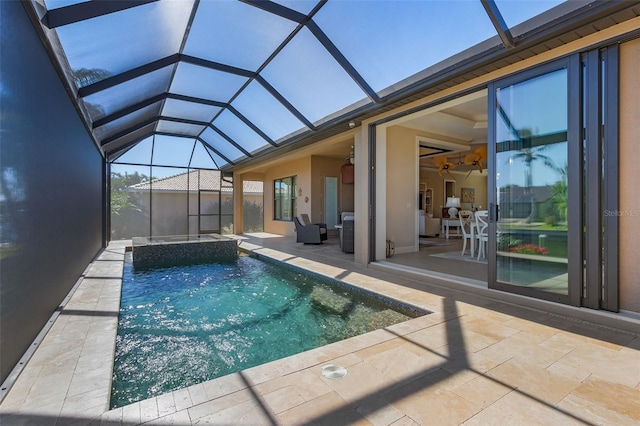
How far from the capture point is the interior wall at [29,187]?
2010 mm

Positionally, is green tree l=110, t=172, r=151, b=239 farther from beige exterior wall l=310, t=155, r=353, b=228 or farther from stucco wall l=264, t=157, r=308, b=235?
beige exterior wall l=310, t=155, r=353, b=228

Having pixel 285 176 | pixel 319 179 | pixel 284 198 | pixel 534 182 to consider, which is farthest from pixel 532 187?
pixel 284 198

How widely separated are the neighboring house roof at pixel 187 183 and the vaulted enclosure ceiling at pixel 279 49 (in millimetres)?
4491

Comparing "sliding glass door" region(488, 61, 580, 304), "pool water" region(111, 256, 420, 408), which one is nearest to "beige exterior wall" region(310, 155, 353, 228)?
"pool water" region(111, 256, 420, 408)

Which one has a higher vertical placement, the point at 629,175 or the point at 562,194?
the point at 629,175

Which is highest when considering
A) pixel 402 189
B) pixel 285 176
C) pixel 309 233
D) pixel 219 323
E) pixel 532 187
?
pixel 285 176

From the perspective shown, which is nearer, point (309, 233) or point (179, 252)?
point (179, 252)

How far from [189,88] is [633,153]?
7.47m

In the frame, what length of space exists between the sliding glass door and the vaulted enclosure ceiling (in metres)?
0.61

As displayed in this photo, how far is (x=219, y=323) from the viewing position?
3510mm

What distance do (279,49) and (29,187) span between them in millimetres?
4154

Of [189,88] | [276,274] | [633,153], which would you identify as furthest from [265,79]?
[633,153]

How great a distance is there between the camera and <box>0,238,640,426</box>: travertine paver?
5.32ft

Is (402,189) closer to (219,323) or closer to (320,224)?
(320,224)
